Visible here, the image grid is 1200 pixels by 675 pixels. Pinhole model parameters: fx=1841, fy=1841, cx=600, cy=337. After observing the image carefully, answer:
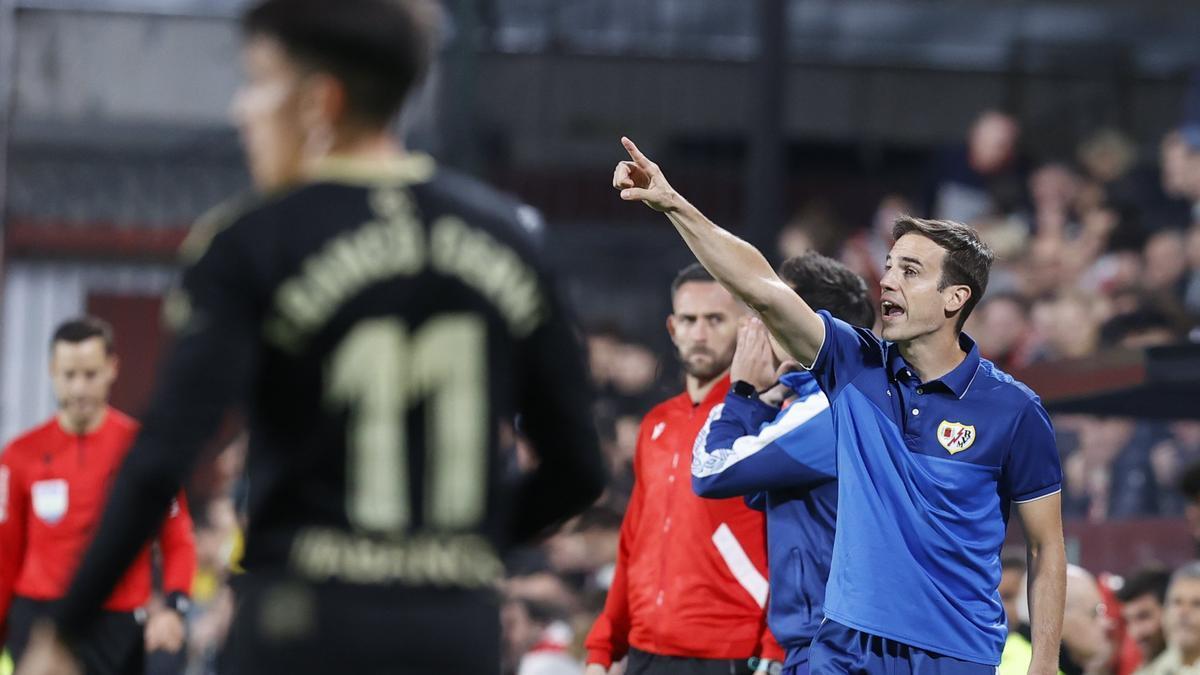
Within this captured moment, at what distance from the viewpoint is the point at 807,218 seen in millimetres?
16094

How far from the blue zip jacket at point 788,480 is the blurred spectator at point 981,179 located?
9763mm

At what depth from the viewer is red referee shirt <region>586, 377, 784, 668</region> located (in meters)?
6.34

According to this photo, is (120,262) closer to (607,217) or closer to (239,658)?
(607,217)

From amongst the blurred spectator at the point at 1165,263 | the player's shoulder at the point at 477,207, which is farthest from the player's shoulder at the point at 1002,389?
the blurred spectator at the point at 1165,263

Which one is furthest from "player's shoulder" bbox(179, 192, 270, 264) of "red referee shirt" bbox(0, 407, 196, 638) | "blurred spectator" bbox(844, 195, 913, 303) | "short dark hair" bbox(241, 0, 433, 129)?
"blurred spectator" bbox(844, 195, 913, 303)

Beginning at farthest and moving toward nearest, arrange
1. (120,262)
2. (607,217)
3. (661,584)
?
(120,262) → (607,217) → (661,584)

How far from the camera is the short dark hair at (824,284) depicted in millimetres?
6102

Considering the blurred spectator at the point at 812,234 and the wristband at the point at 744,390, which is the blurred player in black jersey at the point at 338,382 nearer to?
the wristband at the point at 744,390

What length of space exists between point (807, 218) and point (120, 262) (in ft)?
29.7

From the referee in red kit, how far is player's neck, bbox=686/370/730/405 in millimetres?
2888

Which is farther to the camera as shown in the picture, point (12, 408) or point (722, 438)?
point (12, 408)

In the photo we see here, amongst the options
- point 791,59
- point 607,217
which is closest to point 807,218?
point 607,217

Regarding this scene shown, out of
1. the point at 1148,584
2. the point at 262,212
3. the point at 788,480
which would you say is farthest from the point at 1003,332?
the point at 262,212

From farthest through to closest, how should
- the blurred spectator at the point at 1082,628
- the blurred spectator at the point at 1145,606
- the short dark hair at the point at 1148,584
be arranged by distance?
the short dark hair at the point at 1148,584 < the blurred spectator at the point at 1145,606 < the blurred spectator at the point at 1082,628
